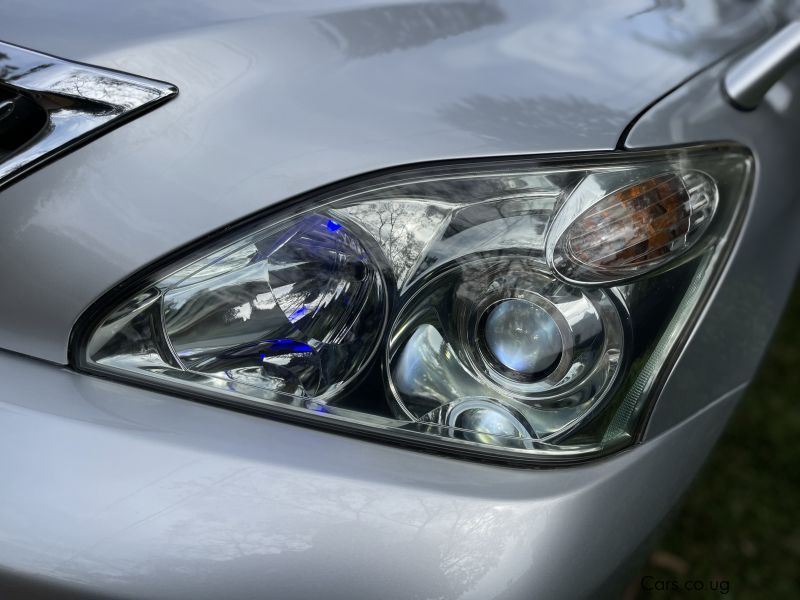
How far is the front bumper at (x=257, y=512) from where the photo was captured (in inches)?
36.1

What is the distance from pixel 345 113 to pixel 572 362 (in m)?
0.44

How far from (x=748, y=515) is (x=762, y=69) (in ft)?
5.33

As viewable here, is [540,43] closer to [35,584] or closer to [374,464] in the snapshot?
[374,464]

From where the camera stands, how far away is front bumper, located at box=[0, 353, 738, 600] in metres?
0.92

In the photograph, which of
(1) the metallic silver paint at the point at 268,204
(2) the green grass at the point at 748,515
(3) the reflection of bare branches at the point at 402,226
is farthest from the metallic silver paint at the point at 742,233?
(2) the green grass at the point at 748,515

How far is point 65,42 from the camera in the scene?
3.57ft

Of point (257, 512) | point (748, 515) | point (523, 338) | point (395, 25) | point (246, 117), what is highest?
point (395, 25)

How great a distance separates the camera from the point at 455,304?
112 cm

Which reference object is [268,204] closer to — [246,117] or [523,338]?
[246,117]

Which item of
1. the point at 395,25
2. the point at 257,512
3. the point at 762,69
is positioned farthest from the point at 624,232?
the point at 257,512

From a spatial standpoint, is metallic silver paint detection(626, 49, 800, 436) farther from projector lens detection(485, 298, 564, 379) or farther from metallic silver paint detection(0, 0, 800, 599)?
projector lens detection(485, 298, 564, 379)

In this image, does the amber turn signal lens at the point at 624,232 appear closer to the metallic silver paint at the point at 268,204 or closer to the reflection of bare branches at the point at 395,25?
the metallic silver paint at the point at 268,204

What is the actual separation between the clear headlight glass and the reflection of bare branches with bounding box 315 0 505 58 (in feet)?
0.65

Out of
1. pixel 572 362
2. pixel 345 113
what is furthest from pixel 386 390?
pixel 345 113
